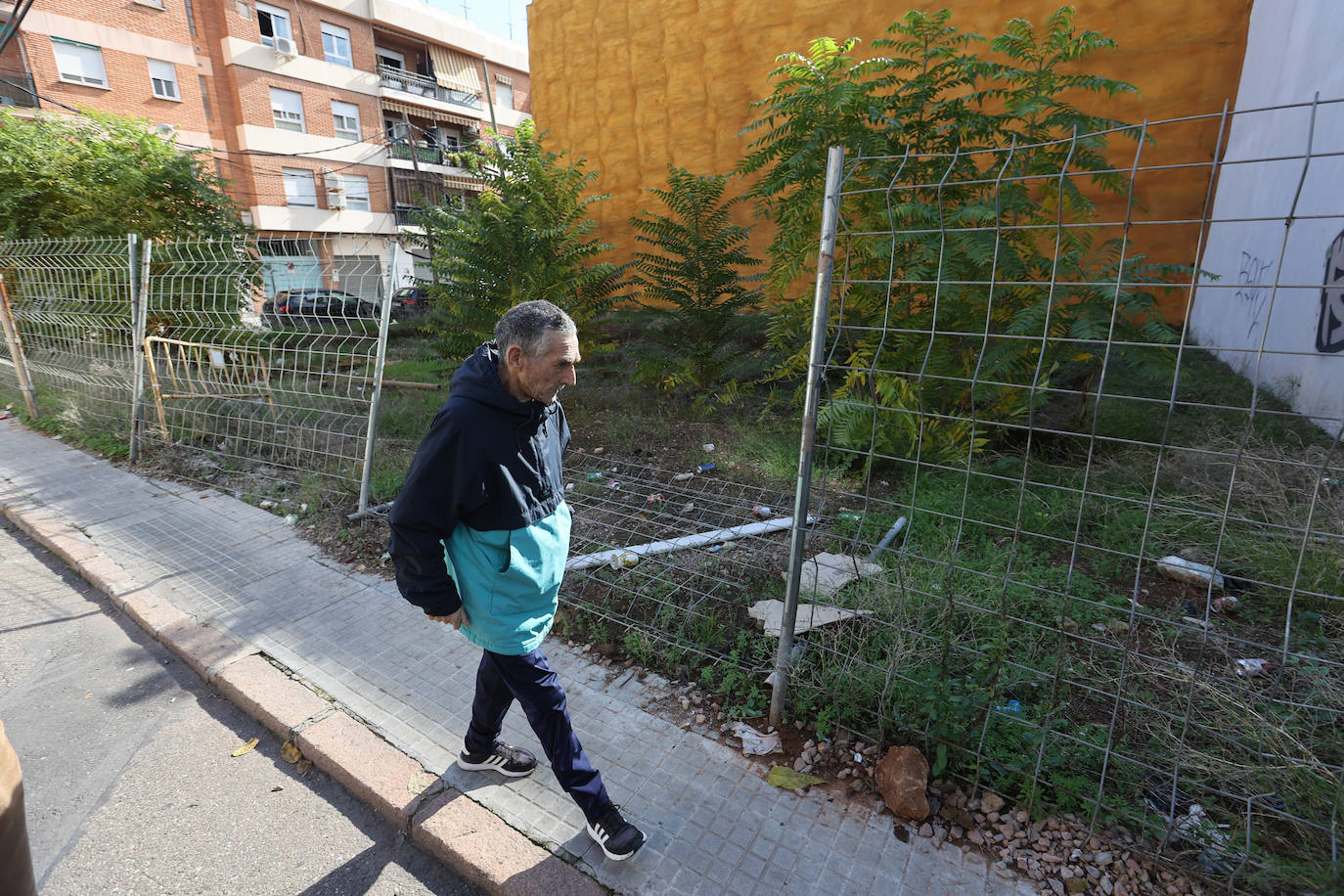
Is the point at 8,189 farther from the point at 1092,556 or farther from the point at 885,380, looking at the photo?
the point at 1092,556

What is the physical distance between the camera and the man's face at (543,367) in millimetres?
1937

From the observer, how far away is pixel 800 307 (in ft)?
18.6

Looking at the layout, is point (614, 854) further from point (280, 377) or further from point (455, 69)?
point (455, 69)

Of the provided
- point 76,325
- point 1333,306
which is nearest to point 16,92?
point 76,325

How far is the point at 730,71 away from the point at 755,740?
31.3ft

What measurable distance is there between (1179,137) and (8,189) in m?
14.6

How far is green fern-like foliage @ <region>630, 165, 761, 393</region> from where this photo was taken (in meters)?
6.73

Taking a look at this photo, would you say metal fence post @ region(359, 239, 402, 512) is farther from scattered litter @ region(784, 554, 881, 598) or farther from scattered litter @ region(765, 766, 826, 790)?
scattered litter @ region(765, 766, 826, 790)

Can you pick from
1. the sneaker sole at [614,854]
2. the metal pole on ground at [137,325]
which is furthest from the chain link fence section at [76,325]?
the sneaker sole at [614,854]

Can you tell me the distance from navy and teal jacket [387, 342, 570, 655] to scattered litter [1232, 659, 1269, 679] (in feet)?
9.72

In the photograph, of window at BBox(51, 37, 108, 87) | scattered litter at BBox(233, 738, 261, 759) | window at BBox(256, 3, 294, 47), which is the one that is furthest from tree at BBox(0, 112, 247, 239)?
window at BBox(256, 3, 294, 47)

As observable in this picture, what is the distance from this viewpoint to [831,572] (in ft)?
11.9

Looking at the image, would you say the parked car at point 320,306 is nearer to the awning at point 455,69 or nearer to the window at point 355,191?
the window at point 355,191

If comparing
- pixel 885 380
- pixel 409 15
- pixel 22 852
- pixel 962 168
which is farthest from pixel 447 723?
pixel 409 15
